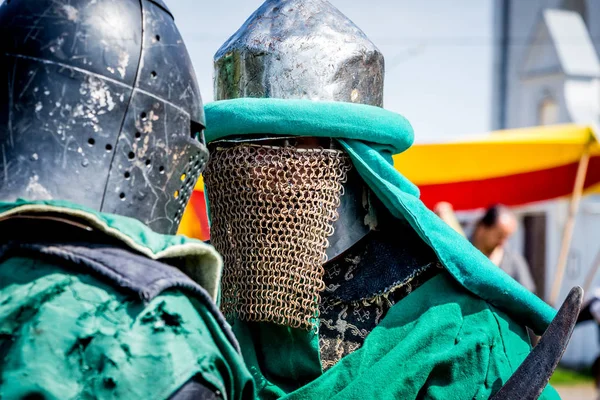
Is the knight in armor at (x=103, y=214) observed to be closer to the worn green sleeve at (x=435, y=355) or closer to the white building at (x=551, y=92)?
the worn green sleeve at (x=435, y=355)

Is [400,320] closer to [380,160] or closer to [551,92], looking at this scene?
[380,160]

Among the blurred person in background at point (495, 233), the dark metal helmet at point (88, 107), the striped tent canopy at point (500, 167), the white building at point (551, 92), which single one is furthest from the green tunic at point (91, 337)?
the white building at point (551, 92)

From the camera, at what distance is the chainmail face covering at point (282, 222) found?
2.60m

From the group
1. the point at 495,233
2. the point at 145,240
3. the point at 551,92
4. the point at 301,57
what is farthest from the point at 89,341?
the point at 551,92

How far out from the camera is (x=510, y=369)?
7.84 ft

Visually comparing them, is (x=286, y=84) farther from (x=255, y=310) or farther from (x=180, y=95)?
(x=180, y=95)

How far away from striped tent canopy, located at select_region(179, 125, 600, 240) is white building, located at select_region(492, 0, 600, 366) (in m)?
5.39

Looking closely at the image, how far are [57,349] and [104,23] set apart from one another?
0.61 metres

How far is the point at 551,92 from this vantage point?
1680cm

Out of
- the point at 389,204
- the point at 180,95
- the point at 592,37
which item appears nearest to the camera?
the point at 180,95

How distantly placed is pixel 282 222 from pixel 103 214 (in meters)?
1.09

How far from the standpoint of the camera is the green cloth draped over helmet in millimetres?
2484

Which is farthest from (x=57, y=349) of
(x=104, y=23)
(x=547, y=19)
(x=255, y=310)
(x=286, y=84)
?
(x=547, y=19)

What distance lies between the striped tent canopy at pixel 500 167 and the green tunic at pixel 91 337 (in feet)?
19.2
